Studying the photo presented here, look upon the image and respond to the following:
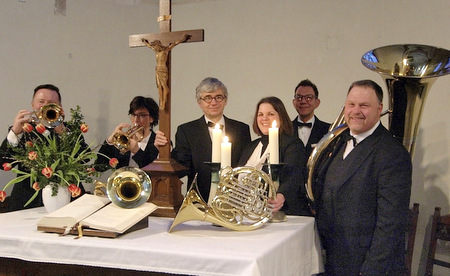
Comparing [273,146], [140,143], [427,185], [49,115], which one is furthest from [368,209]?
[427,185]

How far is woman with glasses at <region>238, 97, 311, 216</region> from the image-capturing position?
2568 mm

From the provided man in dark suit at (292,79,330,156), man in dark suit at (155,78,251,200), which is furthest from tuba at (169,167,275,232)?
man in dark suit at (292,79,330,156)

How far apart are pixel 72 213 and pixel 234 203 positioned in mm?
729

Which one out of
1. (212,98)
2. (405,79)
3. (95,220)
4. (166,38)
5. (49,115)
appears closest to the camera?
(95,220)

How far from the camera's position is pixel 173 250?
1795 mm

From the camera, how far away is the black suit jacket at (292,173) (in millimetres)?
2549

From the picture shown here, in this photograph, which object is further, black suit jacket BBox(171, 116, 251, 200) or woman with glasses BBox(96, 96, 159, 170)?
woman with glasses BBox(96, 96, 159, 170)

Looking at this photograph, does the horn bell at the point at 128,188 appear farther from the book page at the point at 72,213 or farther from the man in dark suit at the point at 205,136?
the man in dark suit at the point at 205,136

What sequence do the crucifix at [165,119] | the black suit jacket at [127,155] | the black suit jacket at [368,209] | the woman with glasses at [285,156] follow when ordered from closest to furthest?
the black suit jacket at [368,209] → the crucifix at [165,119] → the woman with glasses at [285,156] → the black suit jacket at [127,155]

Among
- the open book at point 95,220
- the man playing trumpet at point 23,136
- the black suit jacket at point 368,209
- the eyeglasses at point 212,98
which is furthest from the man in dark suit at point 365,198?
the man playing trumpet at point 23,136

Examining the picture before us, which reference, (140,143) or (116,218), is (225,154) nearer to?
(116,218)

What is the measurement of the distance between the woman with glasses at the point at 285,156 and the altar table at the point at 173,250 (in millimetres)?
349

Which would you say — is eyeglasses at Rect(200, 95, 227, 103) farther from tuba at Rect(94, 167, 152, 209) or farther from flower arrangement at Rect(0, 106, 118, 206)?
tuba at Rect(94, 167, 152, 209)

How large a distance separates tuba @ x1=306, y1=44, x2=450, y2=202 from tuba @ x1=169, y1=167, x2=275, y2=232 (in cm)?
65
